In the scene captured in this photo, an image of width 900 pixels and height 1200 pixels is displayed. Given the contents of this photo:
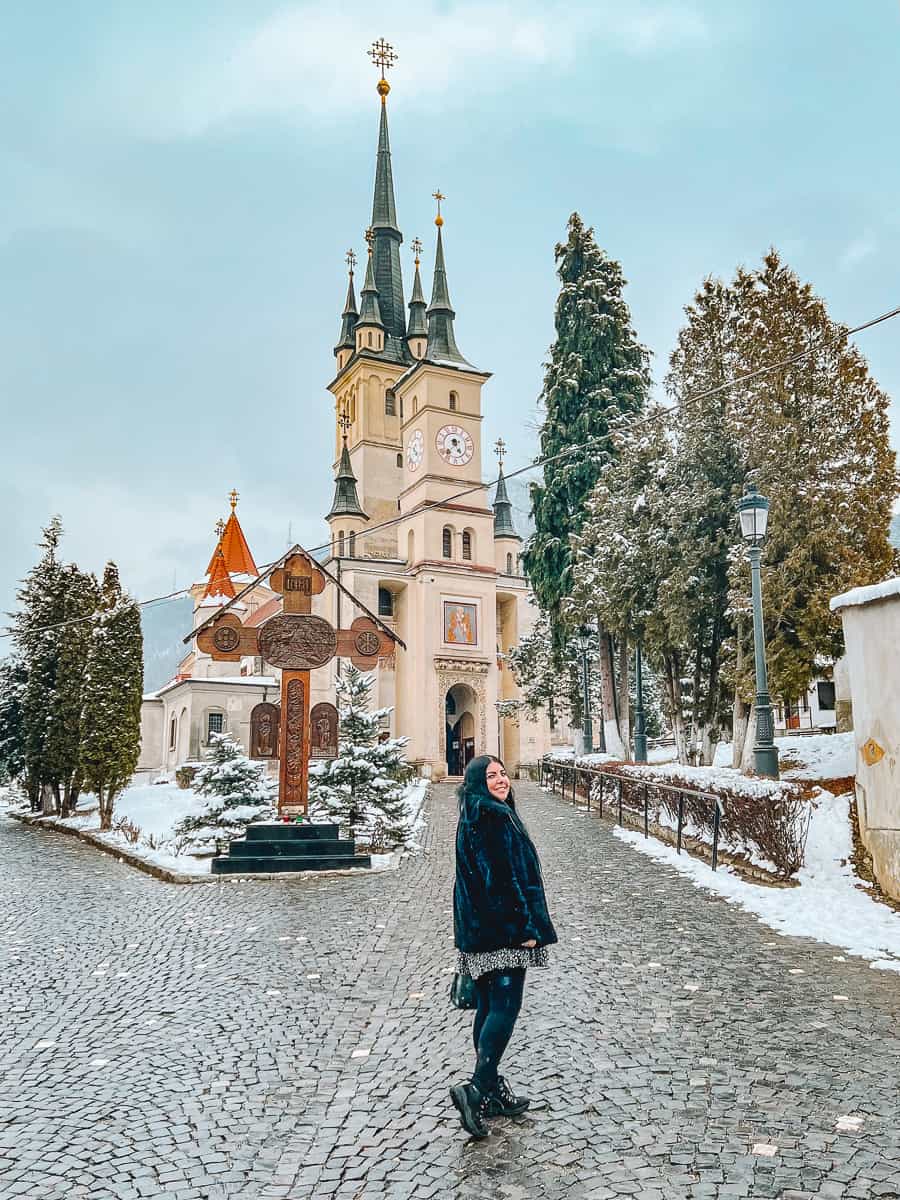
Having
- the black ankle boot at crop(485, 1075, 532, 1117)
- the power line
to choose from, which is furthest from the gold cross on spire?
the black ankle boot at crop(485, 1075, 532, 1117)

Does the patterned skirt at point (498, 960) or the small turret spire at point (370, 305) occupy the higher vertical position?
the small turret spire at point (370, 305)

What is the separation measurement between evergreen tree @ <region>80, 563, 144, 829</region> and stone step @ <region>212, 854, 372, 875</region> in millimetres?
8009

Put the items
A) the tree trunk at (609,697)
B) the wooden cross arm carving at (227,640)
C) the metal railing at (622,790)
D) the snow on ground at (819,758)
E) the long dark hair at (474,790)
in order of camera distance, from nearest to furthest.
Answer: the long dark hair at (474,790), the metal railing at (622,790), the wooden cross arm carving at (227,640), the snow on ground at (819,758), the tree trunk at (609,697)

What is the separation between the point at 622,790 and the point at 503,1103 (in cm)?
1293

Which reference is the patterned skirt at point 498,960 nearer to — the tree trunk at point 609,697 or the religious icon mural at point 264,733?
the religious icon mural at point 264,733

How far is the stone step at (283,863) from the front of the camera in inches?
463

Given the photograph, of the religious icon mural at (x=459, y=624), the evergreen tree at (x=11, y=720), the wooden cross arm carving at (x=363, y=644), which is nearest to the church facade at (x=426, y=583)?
the religious icon mural at (x=459, y=624)

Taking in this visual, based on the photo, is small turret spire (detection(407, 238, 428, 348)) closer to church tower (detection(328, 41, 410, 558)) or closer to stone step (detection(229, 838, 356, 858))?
church tower (detection(328, 41, 410, 558))

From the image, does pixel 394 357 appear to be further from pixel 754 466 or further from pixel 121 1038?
pixel 121 1038

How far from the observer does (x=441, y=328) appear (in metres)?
44.3

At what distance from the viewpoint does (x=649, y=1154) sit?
3.52 m

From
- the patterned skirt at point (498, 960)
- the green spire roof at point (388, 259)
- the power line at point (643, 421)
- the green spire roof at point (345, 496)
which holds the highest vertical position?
the green spire roof at point (388, 259)

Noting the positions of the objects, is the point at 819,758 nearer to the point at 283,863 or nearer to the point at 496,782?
the point at 283,863

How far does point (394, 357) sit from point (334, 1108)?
165ft
